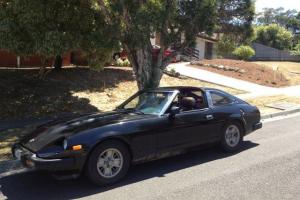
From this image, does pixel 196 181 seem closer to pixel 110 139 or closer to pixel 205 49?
pixel 110 139

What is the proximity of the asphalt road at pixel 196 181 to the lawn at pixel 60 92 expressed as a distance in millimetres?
3357

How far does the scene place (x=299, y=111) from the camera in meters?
13.3

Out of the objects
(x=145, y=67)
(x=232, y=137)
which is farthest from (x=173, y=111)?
(x=145, y=67)

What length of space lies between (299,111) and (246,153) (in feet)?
21.3

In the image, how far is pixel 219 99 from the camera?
8000 millimetres

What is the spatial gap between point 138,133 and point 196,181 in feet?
3.75

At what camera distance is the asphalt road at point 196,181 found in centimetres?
555

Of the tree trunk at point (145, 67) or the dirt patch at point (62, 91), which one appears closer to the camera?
the tree trunk at point (145, 67)

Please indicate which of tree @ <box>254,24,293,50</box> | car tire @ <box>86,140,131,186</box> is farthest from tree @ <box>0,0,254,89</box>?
tree @ <box>254,24,293,50</box>

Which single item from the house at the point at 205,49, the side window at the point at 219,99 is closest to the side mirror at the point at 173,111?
the side window at the point at 219,99

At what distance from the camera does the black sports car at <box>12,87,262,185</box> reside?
576cm

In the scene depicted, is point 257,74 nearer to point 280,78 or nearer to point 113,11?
point 280,78

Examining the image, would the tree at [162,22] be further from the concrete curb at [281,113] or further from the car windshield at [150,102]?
the concrete curb at [281,113]

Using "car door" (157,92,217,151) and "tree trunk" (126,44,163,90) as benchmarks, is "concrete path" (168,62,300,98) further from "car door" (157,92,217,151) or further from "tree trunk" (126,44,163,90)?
"car door" (157,92,217,151)
